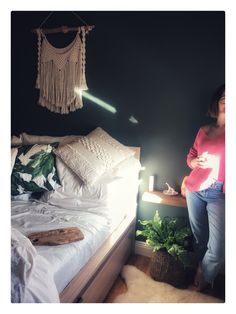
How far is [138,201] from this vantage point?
93.9 inches

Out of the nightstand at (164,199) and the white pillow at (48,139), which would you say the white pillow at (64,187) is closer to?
the white pillow at (48,139)

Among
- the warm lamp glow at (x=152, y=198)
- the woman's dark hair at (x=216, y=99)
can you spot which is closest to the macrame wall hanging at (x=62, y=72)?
the warm lamp glow at (x=152, y=198)

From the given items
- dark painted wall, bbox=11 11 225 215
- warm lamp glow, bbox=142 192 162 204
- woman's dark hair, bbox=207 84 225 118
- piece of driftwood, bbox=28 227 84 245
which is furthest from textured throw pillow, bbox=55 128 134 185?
woman's dark hair, bbox=207 84 225 118

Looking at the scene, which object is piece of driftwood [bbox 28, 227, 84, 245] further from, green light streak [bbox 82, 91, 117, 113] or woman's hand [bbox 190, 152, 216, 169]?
green light streak [bbox 82, 91, 117, 113]

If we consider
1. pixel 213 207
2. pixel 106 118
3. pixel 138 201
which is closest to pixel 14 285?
pixel 213 207

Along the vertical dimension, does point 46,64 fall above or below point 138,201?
above

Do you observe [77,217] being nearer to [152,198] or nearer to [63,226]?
[63,226]

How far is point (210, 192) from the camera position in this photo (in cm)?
170

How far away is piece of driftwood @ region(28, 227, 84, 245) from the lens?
50.5 inches

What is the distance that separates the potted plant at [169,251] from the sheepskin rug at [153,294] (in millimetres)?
60

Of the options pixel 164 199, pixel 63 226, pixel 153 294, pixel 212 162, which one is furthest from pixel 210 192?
pixel 63 226
